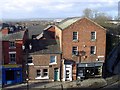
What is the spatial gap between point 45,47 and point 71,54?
0.76 metres

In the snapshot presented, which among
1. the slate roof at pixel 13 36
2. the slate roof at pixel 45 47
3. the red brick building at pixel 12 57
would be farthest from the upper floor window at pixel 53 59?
the slate roof at pixel 13 36

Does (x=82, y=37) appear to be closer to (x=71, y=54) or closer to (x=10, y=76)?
(x=71, y=54)

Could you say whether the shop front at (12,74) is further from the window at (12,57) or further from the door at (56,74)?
the door at (56,74)

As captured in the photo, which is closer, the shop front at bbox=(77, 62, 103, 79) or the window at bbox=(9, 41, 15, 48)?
the window at bbox=(9, 41, 15, 48)

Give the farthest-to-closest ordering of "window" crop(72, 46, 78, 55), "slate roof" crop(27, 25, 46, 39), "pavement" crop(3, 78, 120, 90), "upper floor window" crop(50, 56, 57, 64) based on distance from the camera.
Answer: "slate roof" crop(27, 25, 46, 39), "window" crop(72, 46, 78, 55), "upper floor window" crop(50, 56, 57, 64), "pavement" crop(3, 78, 120, 90)

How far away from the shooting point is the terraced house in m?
7.64

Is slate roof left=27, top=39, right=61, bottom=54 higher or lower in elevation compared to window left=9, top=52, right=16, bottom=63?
higher

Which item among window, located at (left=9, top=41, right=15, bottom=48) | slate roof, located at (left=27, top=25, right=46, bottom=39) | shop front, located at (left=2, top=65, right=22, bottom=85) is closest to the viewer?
shop front, located at (left=2, top=65, right=22, bottom=85)

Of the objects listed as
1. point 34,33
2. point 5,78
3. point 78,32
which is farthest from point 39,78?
point 34,33

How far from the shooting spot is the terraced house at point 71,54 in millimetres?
7637

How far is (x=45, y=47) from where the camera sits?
783cm

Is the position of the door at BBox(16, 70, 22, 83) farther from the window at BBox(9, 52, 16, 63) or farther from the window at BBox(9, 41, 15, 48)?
the window at BBox(9, 41, 15, 48)

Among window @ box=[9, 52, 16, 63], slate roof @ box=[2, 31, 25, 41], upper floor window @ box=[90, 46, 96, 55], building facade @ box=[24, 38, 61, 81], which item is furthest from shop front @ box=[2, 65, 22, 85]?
upper floor window @ box=[90, 46, 96, 55]

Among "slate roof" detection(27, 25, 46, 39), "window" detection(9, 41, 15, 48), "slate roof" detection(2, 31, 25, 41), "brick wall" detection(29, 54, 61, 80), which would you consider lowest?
"brick wall" detection(29, 54, 61, 80)
